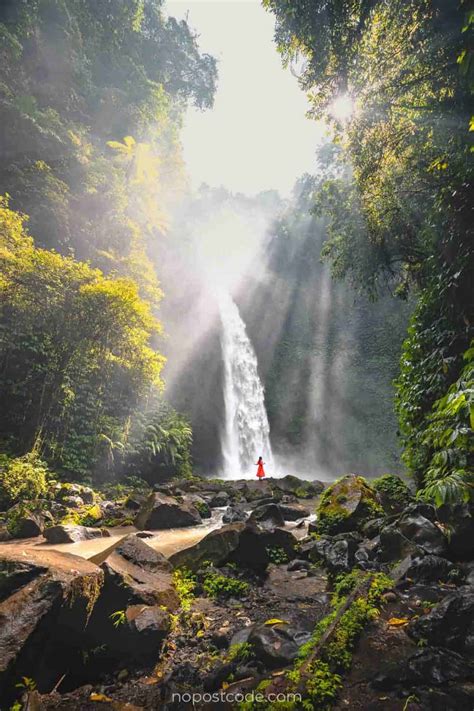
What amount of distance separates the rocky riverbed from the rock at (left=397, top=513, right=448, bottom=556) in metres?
0.01

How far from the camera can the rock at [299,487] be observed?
13418 mm

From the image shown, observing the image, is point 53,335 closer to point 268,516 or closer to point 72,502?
point 72,502

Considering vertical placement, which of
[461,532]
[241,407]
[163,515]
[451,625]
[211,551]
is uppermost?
[241,407]

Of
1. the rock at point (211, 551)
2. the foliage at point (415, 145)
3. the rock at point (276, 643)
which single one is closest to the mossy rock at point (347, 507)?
the foliage at point (415, 145)

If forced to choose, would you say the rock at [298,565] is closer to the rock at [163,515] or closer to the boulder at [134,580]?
the boulder at [134,580]

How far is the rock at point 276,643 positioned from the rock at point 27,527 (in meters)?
5.72

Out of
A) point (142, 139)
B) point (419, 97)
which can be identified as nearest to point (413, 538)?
point (419, 97)

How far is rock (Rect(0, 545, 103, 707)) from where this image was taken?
2404 mm

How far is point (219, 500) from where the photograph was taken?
1122 centimetres

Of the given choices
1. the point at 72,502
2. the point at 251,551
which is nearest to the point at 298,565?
the point at 251,551

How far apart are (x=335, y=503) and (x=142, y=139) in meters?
28.8

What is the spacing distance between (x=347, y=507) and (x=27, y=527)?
612cm

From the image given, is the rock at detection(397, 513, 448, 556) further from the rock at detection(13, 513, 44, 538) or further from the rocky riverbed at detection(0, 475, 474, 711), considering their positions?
the rock at detection(13, 513, 44, 538)

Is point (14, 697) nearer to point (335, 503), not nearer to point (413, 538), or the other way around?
point (413, 538)
